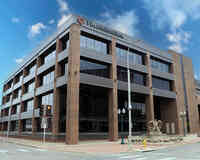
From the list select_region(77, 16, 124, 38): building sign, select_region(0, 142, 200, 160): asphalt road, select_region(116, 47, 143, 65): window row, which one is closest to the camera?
select_region(0, 142, 200, 160): asphalt road

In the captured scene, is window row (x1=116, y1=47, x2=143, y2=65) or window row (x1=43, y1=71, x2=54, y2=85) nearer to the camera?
window row (x1=116, y1=47, x2=143, y2=65)

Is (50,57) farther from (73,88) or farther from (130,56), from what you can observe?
(130,56)

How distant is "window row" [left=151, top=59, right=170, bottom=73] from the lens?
45725 millimetres

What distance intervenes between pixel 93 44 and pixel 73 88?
32.8 ft

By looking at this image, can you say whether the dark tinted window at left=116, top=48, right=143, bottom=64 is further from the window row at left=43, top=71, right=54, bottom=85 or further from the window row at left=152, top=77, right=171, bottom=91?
the window row at left=43, top=71, right=54, bottom=85

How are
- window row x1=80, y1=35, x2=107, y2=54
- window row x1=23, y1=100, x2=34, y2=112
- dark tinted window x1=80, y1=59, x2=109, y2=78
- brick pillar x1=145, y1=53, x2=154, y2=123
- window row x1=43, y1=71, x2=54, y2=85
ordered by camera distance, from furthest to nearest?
window row x1=23, y1=100, x2=34, y2=112
brick pillar x1=145, y1=53, x2=154, y2=123
window row x1=43, y1=71, x2=54, y2=85
window row x1=80, y1=35, x2=107, y2=54
dark tinted window x1=80, y1=59, x2=109, y2=78

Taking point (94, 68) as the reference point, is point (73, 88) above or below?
below

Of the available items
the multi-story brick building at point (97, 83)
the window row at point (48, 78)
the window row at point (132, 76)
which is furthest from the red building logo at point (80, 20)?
the window row at point (48, 78)

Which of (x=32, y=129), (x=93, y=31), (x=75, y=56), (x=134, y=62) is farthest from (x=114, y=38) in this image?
(x=32, y=129)

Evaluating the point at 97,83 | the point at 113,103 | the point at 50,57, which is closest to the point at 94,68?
the point at 97,83

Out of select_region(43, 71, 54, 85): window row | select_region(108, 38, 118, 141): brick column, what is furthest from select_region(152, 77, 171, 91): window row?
select_region(43, 71, 54, 85): window row

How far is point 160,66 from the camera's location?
47250 mm

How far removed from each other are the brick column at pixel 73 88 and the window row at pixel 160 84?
2151 centimetres

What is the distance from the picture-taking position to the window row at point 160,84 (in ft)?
146
